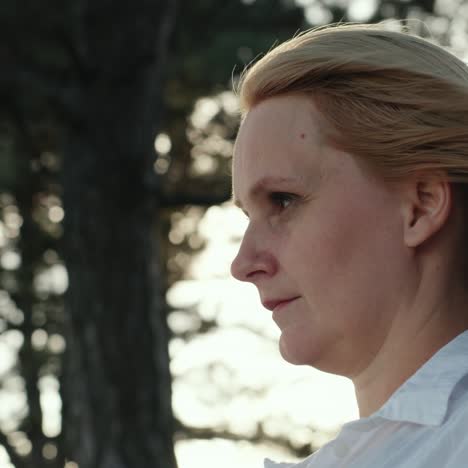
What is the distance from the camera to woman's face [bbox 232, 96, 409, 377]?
1935 mm

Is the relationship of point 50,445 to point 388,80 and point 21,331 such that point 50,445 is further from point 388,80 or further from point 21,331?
point 388,80

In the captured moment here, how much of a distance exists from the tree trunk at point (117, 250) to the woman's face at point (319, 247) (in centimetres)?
485

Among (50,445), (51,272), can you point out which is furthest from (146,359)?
(50,445)

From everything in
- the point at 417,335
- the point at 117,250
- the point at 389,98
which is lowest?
the point at 417,335

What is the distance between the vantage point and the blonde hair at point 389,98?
6.33 feet

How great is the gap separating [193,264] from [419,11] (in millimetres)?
5372

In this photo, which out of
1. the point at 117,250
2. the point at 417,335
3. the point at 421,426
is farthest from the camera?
the point at 117,250

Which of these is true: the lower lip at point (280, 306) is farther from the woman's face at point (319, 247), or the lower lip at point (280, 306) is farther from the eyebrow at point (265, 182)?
the eyebrow at point (265, 182)

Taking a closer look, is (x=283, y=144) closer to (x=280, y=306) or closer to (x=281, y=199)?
(x=281, y=199)

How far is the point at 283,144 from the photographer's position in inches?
78.5

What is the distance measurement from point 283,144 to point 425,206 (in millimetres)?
255

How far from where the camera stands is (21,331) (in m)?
15.6

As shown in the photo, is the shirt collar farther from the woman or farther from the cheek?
the cheek

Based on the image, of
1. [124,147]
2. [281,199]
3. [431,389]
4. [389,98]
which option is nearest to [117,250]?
[124,147]
